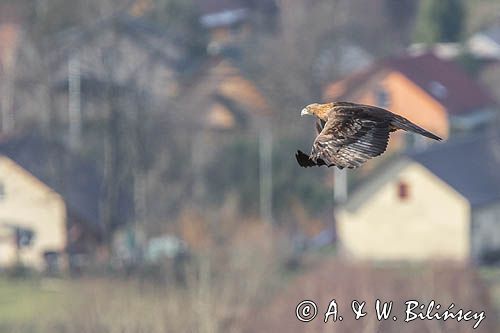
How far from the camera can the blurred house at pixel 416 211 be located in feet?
127

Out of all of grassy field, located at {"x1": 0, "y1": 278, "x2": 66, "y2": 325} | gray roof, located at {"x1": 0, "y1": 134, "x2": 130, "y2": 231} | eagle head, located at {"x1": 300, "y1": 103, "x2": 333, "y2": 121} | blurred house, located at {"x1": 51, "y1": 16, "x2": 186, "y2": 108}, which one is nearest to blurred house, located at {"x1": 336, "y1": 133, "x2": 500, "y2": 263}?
gray roof, located at {"x1": 0, "y1": 134, "x2": 130, "y2": 231}

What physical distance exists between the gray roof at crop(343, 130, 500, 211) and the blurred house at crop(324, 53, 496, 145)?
0.82 meters

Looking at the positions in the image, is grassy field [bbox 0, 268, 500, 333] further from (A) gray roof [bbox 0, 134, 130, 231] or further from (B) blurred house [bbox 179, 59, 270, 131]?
(B) blurred house [bbox 179, 59, 270, 131]

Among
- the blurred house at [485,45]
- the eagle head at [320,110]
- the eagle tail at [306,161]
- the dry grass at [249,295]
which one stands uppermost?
the eagle head at [320,110]

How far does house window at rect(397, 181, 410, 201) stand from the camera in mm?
39588

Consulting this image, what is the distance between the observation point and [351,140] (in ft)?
28.2

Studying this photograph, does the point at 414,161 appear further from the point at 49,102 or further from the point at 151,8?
the point at 151,8

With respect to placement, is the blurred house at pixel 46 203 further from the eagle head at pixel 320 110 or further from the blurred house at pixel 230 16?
the eagle head at pixel 320 110

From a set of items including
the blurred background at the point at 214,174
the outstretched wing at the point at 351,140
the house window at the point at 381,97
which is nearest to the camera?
the outstretched wing at the point at 351,140

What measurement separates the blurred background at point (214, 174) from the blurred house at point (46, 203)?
52 mm

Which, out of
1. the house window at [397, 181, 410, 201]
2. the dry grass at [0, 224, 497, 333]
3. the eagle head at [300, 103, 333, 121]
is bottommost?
the dry grass at [0, 224, 497, 333]

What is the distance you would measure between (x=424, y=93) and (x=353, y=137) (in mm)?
35532

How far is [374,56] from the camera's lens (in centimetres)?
5372

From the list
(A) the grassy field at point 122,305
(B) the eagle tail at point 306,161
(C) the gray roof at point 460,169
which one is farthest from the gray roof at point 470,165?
(B) the eagle tail at point 306,161
